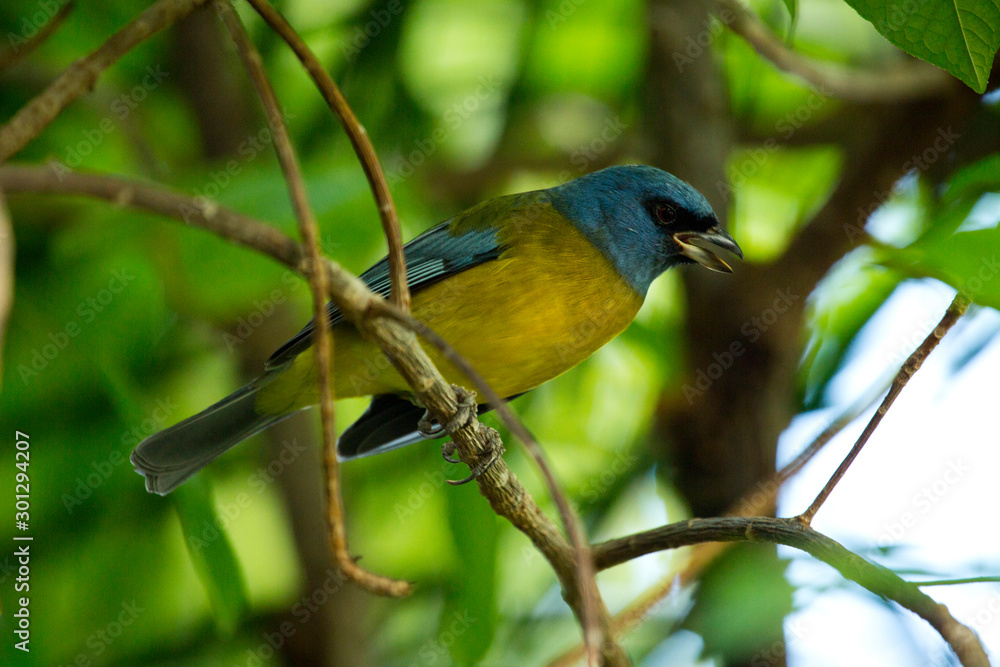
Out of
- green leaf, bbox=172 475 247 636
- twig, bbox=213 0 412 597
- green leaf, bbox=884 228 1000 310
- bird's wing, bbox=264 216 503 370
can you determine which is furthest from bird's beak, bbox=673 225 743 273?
twig, bbox=213 0 412 597

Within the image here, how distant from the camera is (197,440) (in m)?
3.13

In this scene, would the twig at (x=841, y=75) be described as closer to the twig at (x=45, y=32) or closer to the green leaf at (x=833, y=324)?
the green leaf at (x=833, y=324)

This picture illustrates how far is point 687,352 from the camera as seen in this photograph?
3.64 meters

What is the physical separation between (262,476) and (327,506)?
3.03 metres

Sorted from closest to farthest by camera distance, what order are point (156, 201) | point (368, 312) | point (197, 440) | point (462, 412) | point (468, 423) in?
1. point (156, 201)
2. point (368, 312)
3. point (462, 412)
4. point (468, 423)
5. point (197, 440)

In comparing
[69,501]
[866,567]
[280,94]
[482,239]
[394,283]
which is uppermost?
[280,94]

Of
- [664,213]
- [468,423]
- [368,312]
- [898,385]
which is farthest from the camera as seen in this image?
[664,213]

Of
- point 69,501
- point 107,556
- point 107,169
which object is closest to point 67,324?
point 69,501

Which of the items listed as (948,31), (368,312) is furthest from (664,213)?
(368,312)

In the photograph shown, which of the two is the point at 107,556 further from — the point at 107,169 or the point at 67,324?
the point at 107,169

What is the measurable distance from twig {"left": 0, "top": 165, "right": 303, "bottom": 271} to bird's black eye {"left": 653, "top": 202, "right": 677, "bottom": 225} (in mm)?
2469

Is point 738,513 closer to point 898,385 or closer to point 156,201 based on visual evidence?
point 898,385

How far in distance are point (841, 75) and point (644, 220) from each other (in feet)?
3.07

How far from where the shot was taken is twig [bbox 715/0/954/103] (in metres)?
3.13
